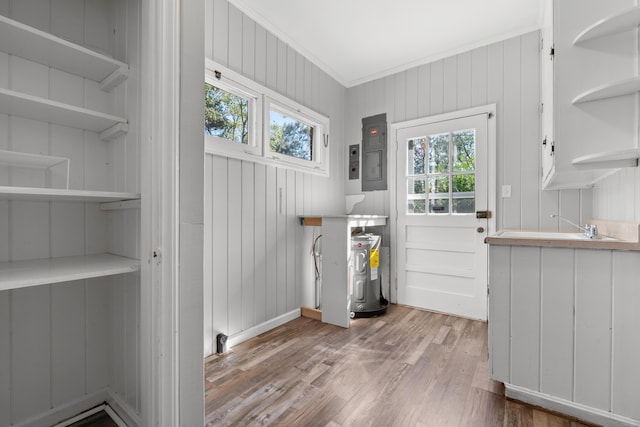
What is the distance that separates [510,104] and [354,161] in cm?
161

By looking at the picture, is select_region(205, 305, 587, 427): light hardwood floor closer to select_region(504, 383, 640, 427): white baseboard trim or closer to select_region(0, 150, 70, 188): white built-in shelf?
select_region(504, 383, 640, 427): white baseboard trim

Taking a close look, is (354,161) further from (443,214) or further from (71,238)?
(71,238)

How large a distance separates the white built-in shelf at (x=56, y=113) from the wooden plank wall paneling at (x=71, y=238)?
5 centimetres

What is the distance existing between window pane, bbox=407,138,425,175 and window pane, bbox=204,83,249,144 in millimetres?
1743

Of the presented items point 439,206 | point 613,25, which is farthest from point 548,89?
point 439,206

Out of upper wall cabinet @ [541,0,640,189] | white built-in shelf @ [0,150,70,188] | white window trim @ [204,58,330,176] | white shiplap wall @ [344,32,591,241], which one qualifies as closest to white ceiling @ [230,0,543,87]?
white shiplap wall @ [344,32,591,241]

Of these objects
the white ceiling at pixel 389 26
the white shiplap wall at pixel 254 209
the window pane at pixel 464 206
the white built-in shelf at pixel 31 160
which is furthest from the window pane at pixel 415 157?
the white built-in shelf at pixel 31 160

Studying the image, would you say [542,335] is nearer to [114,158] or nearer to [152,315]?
[152,315]

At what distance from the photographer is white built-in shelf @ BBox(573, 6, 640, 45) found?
3.68ft

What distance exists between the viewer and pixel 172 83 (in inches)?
44.6

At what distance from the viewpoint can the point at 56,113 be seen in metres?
1.24

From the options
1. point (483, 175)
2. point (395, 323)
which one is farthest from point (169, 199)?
point (483, 175)

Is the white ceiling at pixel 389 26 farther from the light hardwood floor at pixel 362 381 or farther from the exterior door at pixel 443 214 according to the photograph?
the light hardwood floor at pixel 362 381

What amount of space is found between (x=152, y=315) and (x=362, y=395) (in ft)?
3.78
